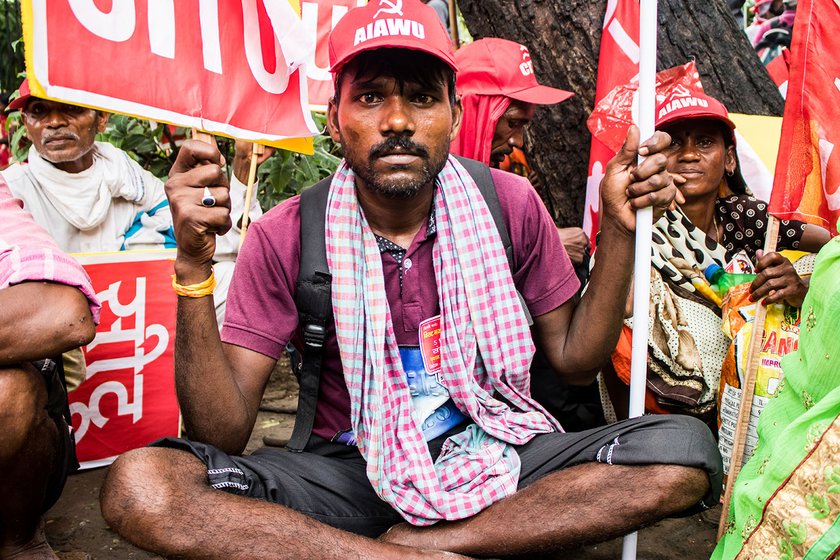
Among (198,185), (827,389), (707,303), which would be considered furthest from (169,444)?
(707,303)

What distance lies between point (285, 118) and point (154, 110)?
0.51 metres

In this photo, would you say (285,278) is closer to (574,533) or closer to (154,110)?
(154,110)

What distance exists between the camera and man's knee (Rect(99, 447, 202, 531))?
2.01 meters

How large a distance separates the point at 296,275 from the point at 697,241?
1.71 meters

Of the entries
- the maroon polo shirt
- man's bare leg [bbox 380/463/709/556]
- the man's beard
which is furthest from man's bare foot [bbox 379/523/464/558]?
the man's beard

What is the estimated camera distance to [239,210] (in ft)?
12.5

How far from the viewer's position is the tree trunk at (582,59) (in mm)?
3621

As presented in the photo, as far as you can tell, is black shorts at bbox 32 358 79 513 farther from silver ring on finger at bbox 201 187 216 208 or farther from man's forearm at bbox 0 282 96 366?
silver ring on finger at bbox 201 187 216 208

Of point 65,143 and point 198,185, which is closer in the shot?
point 198,185

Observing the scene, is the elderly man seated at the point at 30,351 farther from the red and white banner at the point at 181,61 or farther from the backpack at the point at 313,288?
the backpack at the point at 313,288

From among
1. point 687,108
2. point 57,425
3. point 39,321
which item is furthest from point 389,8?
point 57,425

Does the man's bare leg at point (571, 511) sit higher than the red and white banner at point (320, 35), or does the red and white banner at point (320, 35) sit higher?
the red and white banner at point (320, 35)

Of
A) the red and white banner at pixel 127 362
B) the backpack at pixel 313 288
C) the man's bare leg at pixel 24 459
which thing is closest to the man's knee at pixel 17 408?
the man's bare leg at pixel 24 459

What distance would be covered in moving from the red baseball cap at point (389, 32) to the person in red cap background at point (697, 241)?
1.15 m
